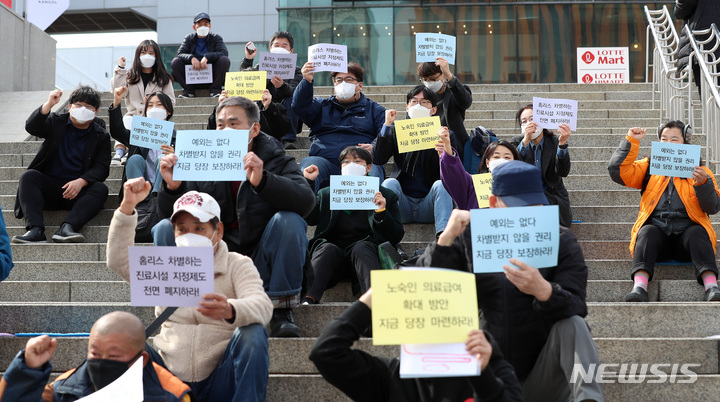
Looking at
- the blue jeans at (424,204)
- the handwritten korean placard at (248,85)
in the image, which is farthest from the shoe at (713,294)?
the handwritten korean placard at (248,85)

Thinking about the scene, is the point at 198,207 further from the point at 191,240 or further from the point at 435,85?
the point at 435,85

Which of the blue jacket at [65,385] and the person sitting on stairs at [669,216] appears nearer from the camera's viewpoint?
the blue jacket at [65,385]

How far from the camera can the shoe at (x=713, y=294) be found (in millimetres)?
5188

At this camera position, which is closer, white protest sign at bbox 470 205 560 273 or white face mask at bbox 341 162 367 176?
white protest sign at bbox 470 205 560 273

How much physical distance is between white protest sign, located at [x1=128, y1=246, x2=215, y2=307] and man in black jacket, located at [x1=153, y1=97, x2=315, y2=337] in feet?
2.33

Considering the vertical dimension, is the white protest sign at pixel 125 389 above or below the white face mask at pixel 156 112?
below

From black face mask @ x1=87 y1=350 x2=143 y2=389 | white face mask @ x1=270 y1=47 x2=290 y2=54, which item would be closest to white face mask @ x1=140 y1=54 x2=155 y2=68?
white face mask @ x1=270 y1=47 x2=290 y2=54

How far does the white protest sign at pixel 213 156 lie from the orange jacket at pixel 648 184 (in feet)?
9.25

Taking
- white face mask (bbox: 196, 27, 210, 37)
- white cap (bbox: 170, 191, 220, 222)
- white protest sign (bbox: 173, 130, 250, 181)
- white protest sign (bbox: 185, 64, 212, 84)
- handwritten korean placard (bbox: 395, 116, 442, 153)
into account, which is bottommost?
white cap (bbox: 170, 191, 220, 222)

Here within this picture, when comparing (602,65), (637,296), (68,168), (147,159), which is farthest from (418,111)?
(602,65)

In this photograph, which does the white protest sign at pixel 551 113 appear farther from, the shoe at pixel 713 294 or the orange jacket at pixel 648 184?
the shoe at pixel 713 294

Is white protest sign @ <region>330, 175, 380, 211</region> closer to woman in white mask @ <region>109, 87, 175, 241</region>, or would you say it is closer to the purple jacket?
the purple jacket

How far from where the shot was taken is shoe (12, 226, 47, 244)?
→ 6.36 m

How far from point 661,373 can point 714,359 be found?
312 millimetres
